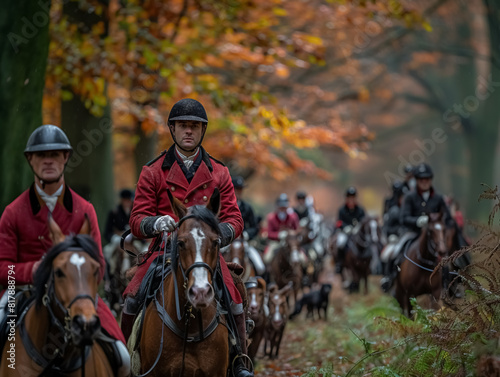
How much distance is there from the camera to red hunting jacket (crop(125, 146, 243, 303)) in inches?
302

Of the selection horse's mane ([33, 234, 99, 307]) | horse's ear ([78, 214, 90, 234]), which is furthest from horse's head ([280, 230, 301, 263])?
horse's mane ([33, 234, 99, 307])

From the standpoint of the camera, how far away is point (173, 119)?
25.8ft

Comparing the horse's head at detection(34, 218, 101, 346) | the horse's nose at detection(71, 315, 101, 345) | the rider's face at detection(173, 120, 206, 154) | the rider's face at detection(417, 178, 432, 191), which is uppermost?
the rider's face at detection(417, 178, 432, 191)

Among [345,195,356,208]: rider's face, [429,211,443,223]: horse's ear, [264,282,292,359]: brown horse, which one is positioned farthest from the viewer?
[345,195,356,208]: rider's face

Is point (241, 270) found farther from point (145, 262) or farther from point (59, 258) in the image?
point (59, 258)

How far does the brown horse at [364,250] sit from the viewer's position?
79.5 ft

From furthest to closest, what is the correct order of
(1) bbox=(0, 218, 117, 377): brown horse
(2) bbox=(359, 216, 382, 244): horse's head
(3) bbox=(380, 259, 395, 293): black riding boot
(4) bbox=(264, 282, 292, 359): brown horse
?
(2) bbox=(359, 216, 382, 244): horse's head < (3) bbox=(380, 259, 395, 293): black riding boot < (4) bbox=(264, 282, 292, 359): brown horse < (1) bbox=(0, 218, 117, 377): brown horse

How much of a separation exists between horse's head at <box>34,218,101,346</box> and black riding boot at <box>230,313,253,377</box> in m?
2.17

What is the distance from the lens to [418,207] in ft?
47.1

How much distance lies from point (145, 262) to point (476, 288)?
3341 mm

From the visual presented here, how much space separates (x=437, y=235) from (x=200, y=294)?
787 cm

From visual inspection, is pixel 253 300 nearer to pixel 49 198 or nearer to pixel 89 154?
pixel 49 198

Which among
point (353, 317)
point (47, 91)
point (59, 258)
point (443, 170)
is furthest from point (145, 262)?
point (443, 170)

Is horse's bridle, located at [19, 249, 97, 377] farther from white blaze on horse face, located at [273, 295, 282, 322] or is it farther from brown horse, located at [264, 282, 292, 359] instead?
white blaze on horse face, located at [273, 295, 282, 322]
